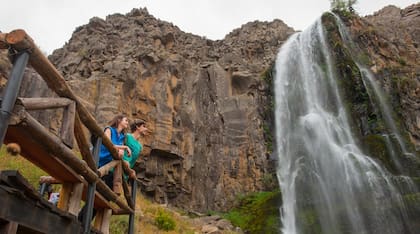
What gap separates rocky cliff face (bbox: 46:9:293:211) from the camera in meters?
17.7

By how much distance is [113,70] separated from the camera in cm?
1808

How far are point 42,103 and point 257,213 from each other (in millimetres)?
16488

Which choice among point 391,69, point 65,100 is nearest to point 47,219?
point 65,100

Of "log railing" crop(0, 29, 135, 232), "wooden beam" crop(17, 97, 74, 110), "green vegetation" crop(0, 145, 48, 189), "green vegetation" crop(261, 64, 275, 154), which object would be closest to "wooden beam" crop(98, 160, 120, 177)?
"log railing" crop(0, 29, 135, 232)

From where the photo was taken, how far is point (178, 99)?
2053 cm

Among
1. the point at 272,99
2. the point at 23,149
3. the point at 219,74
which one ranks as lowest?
the point at 23,149

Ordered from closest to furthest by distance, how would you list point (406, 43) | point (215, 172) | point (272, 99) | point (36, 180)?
point (36, 180) → point (215, 172) → point (272, 99) → point (406, 43)

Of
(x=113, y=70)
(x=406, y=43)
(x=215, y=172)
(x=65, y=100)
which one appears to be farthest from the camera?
(x=406, y=43)

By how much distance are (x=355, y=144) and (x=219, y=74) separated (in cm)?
1047

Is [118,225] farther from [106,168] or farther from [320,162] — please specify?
[320,162]

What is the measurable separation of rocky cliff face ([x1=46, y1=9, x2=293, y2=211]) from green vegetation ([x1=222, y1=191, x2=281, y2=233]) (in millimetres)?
989

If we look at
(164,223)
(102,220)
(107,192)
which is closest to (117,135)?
(107,192)

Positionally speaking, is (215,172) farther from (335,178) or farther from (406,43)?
(406,43)

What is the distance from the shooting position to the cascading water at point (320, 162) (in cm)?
1442
